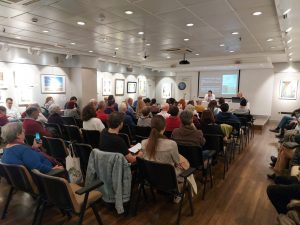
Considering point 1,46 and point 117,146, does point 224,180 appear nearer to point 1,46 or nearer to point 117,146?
point 117,146

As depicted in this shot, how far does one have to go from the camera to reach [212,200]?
2844 millimetres

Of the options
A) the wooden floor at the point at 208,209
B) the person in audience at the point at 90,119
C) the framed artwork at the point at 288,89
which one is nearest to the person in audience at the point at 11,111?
the wooden floor at the point at 208,209

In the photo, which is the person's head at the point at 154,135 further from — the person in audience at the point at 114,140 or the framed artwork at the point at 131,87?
the framed artwork at the point at 131,87

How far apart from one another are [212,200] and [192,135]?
95cm

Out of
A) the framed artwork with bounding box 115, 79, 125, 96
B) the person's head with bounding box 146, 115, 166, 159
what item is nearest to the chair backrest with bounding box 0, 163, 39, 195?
the person's head with bounding box 146, 115, 166, 159

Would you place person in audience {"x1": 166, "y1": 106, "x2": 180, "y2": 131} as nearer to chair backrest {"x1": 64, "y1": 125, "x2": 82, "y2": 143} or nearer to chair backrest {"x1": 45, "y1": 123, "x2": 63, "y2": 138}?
chair backrest {"x1": 64, "y1": 125, "x2": 82, "y2": 143}

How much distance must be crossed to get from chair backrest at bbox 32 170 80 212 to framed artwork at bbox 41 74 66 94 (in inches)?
260

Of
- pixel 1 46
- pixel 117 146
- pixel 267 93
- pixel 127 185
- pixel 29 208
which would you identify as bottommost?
pixel 29 208

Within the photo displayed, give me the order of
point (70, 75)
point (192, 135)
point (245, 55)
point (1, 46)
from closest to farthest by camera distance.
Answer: point (192, 135) → point (1, 46) → point (245, 55) → point (70, 75)

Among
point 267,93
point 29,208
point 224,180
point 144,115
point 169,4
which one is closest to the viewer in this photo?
point 29,208

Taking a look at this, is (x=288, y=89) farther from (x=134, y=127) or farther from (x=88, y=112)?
(x=88, y=112)

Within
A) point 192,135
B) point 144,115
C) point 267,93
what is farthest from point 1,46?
point 267,93

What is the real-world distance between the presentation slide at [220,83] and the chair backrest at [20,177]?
37.5 ft

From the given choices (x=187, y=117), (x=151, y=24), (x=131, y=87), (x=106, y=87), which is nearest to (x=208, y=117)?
(x=187, y=117)
